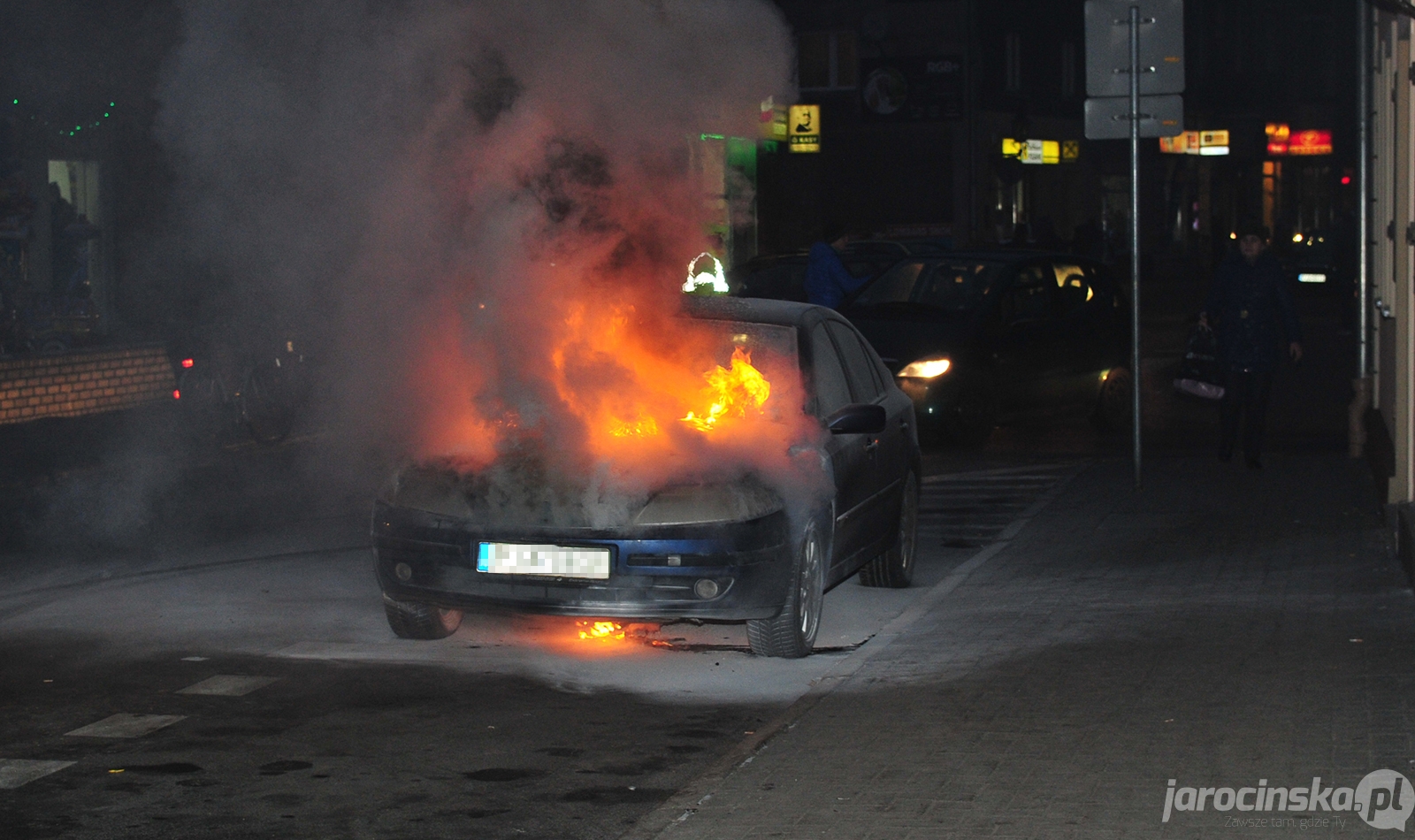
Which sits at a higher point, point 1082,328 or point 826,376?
point 826,376

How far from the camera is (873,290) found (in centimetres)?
1723

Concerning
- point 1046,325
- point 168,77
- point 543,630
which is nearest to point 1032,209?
point 1046,325

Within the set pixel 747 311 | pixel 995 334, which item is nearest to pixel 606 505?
pixel 747 311

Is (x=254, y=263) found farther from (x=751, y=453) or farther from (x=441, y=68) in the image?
(x=751, y=453)

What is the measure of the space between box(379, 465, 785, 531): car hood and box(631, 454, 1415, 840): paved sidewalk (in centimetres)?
84

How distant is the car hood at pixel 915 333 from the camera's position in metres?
15.9

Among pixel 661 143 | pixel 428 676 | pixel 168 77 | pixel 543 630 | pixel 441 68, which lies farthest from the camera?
pixel 168 77

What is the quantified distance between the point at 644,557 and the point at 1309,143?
213ft

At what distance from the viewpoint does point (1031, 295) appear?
17047 millimetres

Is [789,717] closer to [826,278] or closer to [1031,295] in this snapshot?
[826,278]

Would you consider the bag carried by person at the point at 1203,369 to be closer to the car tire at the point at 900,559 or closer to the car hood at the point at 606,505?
the car tire at the point at 900,559

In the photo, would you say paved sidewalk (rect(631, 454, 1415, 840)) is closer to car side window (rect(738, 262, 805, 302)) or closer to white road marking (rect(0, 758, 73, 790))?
white road marking (rect(0, 758, 73, 790))

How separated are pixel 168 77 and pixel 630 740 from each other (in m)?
7.97

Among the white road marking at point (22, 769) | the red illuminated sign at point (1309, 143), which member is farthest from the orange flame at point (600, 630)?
the red illuminated sign at point (1309, 143)
